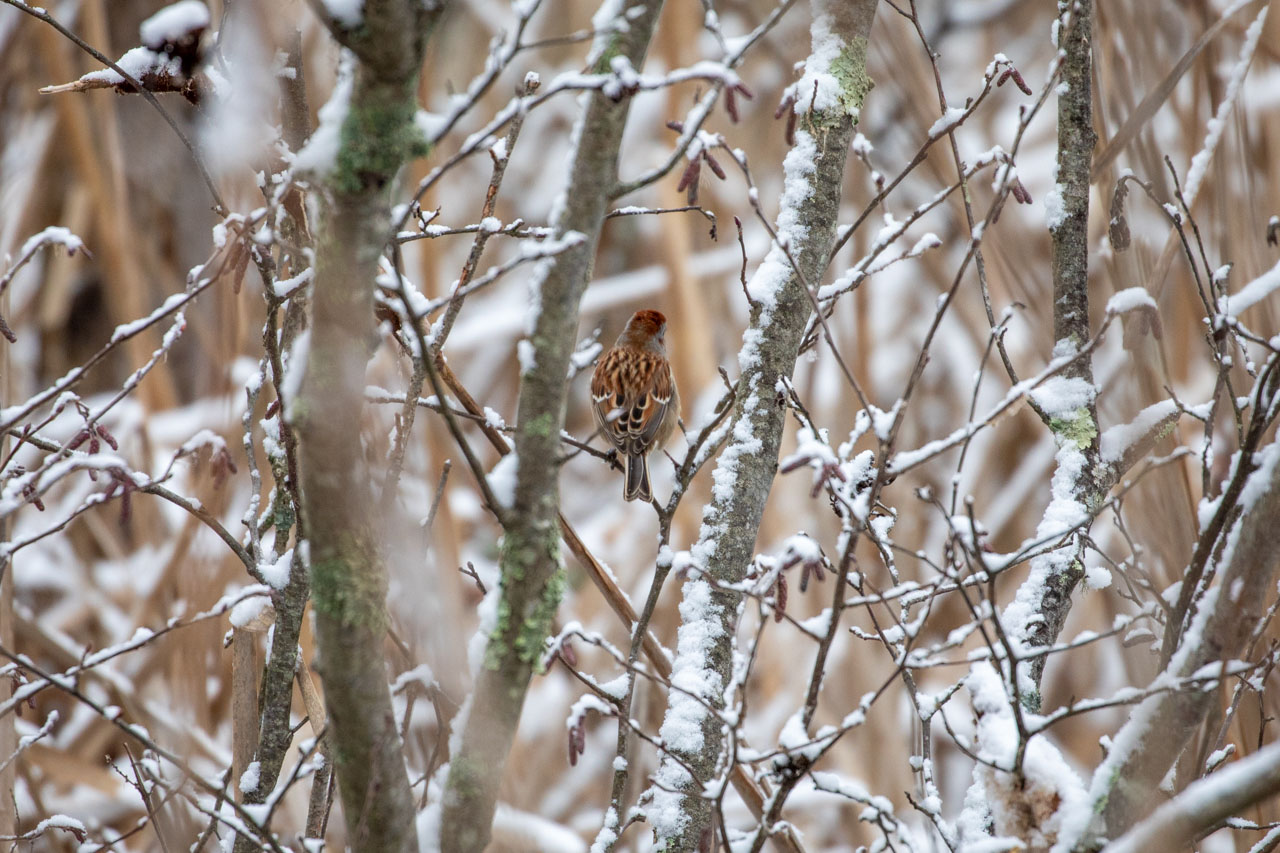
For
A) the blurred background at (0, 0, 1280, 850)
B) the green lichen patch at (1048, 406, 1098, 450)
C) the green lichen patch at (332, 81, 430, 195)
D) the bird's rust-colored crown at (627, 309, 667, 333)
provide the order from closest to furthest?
the green lichen patch at (332, 81, 430, 195)
the blurred background at (0, 0, 1280, 850)
the green lichen patch at (1048, 406, 1098, 450)
the bird's rust-colored crown at (627, 309, 667, 333)

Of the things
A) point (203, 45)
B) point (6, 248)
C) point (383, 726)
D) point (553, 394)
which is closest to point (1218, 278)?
point (553, 394)

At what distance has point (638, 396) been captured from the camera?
3154 millimetres

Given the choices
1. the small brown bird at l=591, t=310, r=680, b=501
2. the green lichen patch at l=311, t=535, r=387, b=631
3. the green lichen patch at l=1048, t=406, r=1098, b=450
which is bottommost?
the green lichen patch at l=311, t=535, r=387, b=631

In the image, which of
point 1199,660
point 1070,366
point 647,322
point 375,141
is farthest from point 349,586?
point 647,322

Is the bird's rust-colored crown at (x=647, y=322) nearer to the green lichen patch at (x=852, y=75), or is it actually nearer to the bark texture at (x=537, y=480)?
the green lichen patch at (x=852, y=75)

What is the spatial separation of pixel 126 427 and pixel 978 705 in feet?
11.0

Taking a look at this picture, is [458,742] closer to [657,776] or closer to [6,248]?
[657,776]

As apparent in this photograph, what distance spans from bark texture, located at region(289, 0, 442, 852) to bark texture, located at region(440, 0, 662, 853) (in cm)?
8

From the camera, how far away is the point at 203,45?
135 centimetres

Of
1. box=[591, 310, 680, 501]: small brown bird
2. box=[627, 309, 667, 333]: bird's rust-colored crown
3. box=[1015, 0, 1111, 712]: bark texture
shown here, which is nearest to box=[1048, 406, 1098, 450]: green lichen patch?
box=[1015, 0, 1111, 712]: bark texture

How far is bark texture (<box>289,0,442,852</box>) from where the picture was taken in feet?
2.92

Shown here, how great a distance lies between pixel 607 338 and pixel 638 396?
220 centimetres

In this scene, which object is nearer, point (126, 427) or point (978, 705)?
point (978, 705)

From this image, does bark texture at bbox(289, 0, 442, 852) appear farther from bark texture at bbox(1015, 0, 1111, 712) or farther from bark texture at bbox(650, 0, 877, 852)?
bark texture at bbox(1015, 0, 1111, 712)
